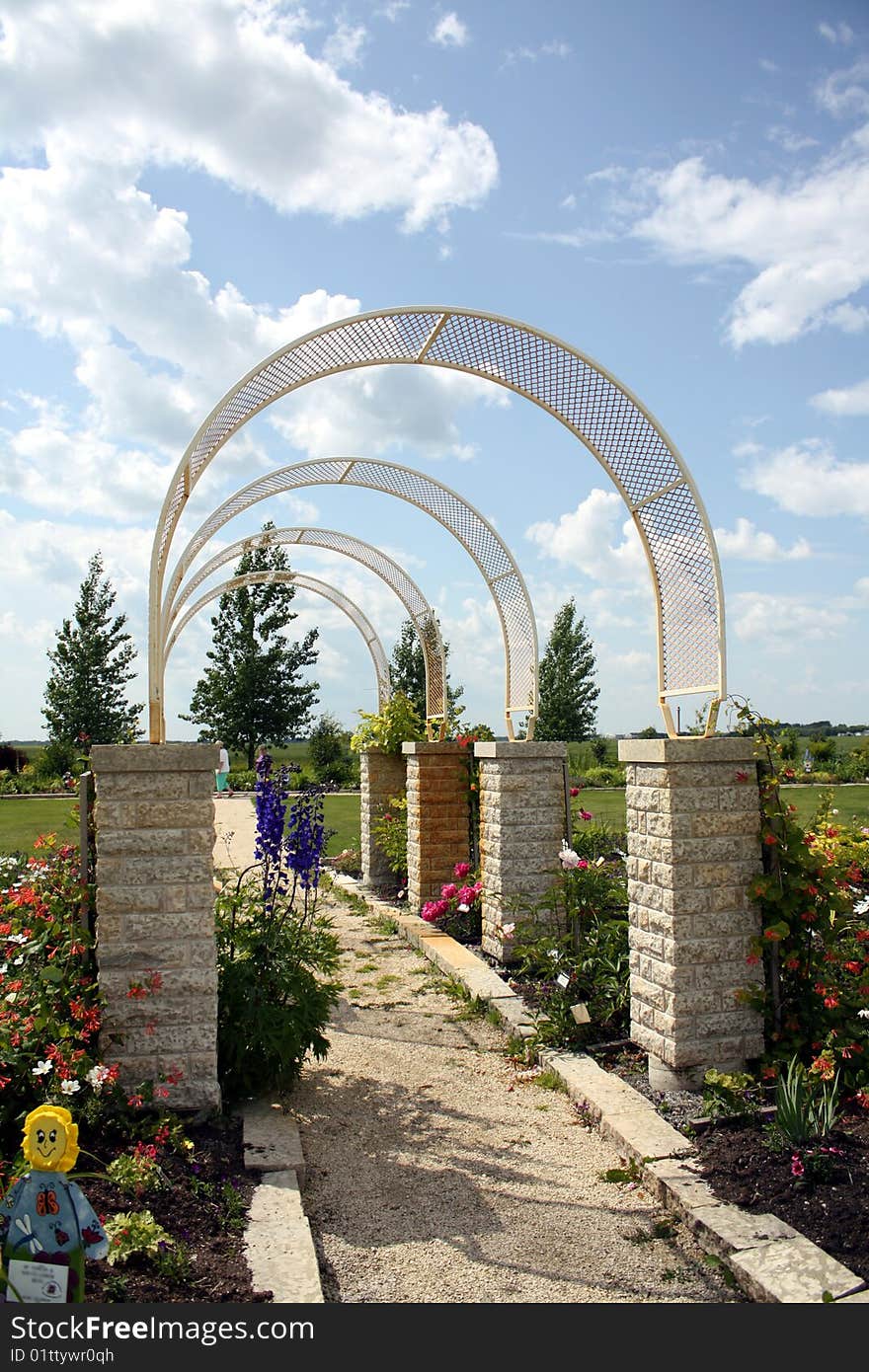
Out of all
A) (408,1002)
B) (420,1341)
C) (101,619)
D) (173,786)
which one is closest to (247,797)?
(101,619)

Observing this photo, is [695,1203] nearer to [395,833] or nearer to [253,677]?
[395,833]

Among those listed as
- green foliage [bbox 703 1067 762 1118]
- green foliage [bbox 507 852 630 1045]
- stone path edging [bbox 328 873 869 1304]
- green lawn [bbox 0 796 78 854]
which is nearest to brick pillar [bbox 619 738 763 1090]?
green foliage [bbox 703 1067 762 1118]

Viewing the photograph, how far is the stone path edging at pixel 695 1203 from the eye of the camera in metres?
2.63

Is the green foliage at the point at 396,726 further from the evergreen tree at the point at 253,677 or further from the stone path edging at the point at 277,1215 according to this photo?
the evergreen tree at the point at 253,677

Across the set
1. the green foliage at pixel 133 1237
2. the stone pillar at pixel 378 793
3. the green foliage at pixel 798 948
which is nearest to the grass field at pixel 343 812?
the stone pillar at pixel 378 793

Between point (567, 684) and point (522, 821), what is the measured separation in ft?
78.7

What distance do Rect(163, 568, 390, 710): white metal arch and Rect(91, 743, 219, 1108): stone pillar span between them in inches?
266

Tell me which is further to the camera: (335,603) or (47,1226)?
(335,603)

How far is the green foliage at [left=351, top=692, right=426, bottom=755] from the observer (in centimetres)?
988

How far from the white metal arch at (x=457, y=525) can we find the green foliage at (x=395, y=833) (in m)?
2.73

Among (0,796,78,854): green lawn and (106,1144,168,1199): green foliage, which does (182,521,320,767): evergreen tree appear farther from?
(106,1144,168,1199): green foliage

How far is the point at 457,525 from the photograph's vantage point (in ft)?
25.4

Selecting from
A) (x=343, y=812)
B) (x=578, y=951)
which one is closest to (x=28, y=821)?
(x=343, y=812)

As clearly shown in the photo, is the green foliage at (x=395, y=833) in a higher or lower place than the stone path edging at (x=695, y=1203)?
higher
